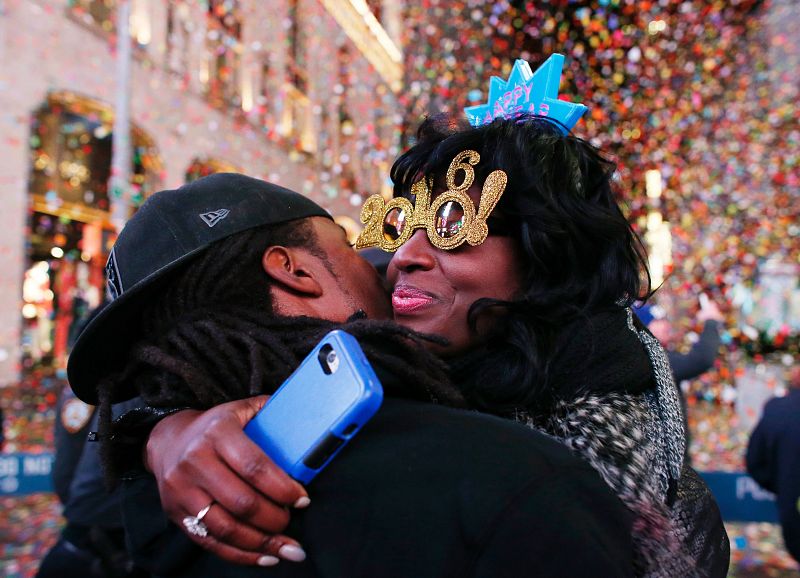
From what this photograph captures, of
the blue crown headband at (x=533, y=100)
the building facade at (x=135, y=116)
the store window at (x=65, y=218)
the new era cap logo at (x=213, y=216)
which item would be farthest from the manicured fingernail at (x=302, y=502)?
the store window at (x=65, y=218)

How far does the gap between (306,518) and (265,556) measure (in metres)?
0.07

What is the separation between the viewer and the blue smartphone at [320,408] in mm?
791

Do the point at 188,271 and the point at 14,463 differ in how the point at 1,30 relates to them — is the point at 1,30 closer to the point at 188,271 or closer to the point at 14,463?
the point at 14,463

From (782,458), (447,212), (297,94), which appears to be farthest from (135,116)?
(447,212)

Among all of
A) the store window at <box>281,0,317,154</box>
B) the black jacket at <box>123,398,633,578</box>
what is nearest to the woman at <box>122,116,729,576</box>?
the black jacket at <box>123,398,633,578</box>

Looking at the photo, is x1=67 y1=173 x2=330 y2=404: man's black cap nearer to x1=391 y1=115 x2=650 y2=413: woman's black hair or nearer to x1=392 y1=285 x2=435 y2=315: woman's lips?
x1=392 y1=285 x2=435 y2=315: woman's lips

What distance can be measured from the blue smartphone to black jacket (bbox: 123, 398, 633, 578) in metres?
0.06

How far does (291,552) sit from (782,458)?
3.89m

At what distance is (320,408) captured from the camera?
83 cm

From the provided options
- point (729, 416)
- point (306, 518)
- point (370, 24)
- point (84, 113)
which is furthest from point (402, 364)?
point (370, 24)

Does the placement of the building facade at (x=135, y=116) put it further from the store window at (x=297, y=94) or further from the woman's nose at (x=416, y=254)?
the woman's nose at (x=416, y=254)

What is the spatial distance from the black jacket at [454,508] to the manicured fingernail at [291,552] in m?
0.02

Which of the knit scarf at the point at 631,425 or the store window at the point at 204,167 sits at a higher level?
the store window at the point at 204,167

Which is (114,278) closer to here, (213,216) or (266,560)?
(213,216)
